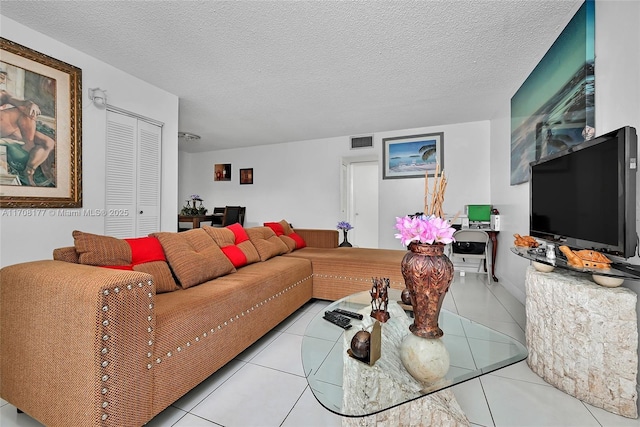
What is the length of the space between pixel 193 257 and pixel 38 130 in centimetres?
189

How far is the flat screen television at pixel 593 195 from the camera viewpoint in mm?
1315

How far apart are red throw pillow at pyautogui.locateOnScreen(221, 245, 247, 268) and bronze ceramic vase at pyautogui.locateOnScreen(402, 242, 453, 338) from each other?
180 cm

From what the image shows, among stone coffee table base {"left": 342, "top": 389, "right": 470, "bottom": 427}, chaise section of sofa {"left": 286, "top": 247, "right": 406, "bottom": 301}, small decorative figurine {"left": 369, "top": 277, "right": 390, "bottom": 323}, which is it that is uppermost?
small decorative figurine {"left": 369, "top": 277, "right": 390, "bottom": 323}

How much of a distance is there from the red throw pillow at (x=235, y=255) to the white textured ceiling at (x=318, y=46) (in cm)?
185

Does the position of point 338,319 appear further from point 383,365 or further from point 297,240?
point 297,240

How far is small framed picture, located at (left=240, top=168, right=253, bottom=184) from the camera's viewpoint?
6.41 m

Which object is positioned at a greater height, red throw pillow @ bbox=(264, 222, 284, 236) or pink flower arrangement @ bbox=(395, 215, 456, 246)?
pink flower arrangement @ bbox=(395, 215, 456, 246)

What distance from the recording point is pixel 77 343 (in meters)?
1.04

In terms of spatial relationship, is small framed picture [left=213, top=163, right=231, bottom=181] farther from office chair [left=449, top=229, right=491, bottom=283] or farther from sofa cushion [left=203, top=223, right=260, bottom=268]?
office chair [left=449, top=229, right=491, bottom=283]

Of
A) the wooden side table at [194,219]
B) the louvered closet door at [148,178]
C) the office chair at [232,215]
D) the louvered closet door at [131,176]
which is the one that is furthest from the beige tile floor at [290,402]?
the office chair at [232,215]

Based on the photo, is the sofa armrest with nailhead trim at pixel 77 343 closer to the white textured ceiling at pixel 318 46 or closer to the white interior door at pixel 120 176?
the white interior door at pixel 120 176

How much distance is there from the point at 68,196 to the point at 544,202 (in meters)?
4.19

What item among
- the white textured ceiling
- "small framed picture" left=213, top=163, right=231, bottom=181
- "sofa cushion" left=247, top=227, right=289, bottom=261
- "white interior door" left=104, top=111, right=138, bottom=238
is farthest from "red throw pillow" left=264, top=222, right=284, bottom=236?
"small framed picture" left=213, top=163, right=231, bottom=181

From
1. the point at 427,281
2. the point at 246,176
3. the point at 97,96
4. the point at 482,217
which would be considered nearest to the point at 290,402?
the point at 427,281
